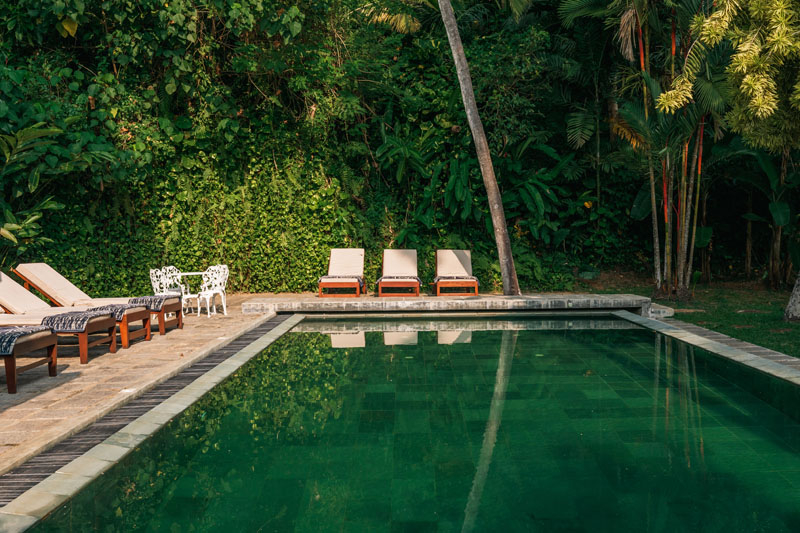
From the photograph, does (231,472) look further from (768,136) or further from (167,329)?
(768,136)

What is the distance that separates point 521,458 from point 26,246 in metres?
9.84

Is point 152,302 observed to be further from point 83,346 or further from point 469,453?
point 469,453

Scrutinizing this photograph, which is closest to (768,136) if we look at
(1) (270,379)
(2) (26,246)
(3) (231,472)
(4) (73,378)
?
(1) (270,379)

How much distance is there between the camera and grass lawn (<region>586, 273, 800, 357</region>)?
7.37 metres

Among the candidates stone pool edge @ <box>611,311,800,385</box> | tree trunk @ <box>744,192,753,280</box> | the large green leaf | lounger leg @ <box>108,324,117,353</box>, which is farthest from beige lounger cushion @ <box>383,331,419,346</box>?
tree trunk @ <box>744,192,753,280</box>

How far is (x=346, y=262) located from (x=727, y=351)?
6.98m

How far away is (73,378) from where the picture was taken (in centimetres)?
558

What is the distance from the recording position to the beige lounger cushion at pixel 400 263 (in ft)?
38.7

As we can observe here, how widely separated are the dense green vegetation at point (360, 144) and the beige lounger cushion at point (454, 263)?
81 cm

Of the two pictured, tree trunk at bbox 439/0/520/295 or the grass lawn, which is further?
tree trunk at bbox 439/0/520/295

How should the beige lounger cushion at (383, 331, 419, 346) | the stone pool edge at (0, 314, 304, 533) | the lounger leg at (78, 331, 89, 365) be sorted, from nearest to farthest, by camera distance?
1. the stone pool edge at (0, 314, 304, 533)
2. the lounger leg at (78, 331, 89, 365)
3. the beige lounger cushion at (383, 331, 419, 346)

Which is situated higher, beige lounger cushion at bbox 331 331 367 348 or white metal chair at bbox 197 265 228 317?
white metal chair at bbox 197 265 228 317

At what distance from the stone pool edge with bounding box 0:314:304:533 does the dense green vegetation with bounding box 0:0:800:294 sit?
6.55m

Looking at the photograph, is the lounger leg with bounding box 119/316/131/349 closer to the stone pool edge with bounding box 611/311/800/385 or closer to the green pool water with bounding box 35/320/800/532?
the green pool water with bounding box 35/320/800/532
